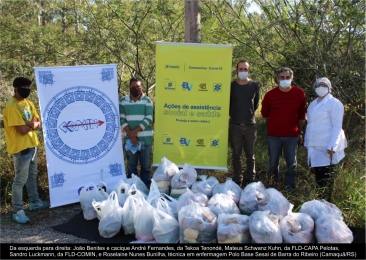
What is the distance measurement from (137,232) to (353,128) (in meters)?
4.67

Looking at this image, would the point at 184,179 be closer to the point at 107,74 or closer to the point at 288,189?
the point at 288,189

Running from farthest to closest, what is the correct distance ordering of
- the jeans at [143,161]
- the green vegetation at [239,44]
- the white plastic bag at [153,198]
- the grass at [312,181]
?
the green vegetation at [239,44]
the jeans at [143,161]
the grass at [312,181]
the white plastic bag at [153,198]

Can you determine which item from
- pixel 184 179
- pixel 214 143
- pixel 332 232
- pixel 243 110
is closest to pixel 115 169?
pixel 184 179

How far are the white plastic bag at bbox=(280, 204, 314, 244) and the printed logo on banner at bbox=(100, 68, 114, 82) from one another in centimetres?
338

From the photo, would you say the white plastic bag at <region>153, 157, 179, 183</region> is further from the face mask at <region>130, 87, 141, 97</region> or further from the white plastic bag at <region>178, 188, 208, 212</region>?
the face mask at <region>130, 87, 141, 97</region>

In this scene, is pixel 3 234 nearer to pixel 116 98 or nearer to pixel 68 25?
pixel 116 98

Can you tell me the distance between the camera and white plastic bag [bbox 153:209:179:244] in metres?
4.19

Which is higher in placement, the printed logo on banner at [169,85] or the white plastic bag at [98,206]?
the printed logo on banner at [169,85]

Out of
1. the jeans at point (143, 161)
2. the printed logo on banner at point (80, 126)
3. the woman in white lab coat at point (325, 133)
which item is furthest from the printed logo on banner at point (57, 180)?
the woman in white lab coat at point (325, 133)

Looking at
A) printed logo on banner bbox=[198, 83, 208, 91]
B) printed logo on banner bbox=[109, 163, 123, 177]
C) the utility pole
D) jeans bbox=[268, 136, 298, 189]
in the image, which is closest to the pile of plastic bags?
printed logo on banner bbox=[109, 163, 123, 177]

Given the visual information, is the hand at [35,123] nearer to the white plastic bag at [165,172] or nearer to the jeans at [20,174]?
the jeans at [20,174]

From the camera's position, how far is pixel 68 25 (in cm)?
845

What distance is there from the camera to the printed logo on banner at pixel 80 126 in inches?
220

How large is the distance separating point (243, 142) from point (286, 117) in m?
0.79
